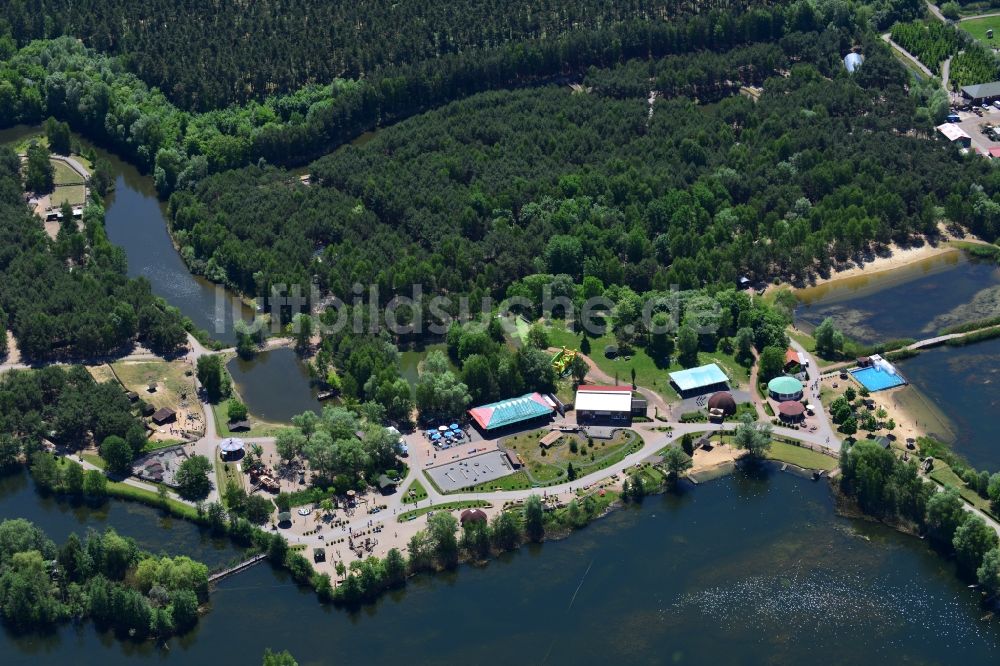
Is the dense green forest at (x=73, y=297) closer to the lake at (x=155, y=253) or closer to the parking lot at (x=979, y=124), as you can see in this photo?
the lake at (x=155, y=253)

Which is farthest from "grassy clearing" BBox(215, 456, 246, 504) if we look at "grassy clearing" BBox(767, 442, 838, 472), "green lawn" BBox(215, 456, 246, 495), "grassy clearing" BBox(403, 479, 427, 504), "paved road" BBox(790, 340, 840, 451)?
"paved road" BBox(790, 340, 840, 451)

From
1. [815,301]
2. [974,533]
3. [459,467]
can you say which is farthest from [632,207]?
[974,533]

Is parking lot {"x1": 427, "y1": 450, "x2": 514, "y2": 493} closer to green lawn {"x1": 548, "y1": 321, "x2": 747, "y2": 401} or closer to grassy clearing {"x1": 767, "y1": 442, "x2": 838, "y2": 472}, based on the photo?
green lawn {"x1": 548, "y1": 321, "x2": 747, "y2": 401}

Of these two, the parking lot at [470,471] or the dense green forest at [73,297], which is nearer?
the parking lot at [470,471]

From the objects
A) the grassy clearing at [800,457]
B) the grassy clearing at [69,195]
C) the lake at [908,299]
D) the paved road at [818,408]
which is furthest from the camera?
the grassy clearing at [69,195]

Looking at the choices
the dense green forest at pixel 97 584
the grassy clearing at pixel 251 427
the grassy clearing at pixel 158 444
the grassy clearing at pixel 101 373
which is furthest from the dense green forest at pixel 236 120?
the dense green forest at pixel 97 584

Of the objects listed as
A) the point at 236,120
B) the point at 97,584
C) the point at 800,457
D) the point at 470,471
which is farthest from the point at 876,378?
the point at 236,120

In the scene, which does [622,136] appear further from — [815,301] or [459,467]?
[459,467]
